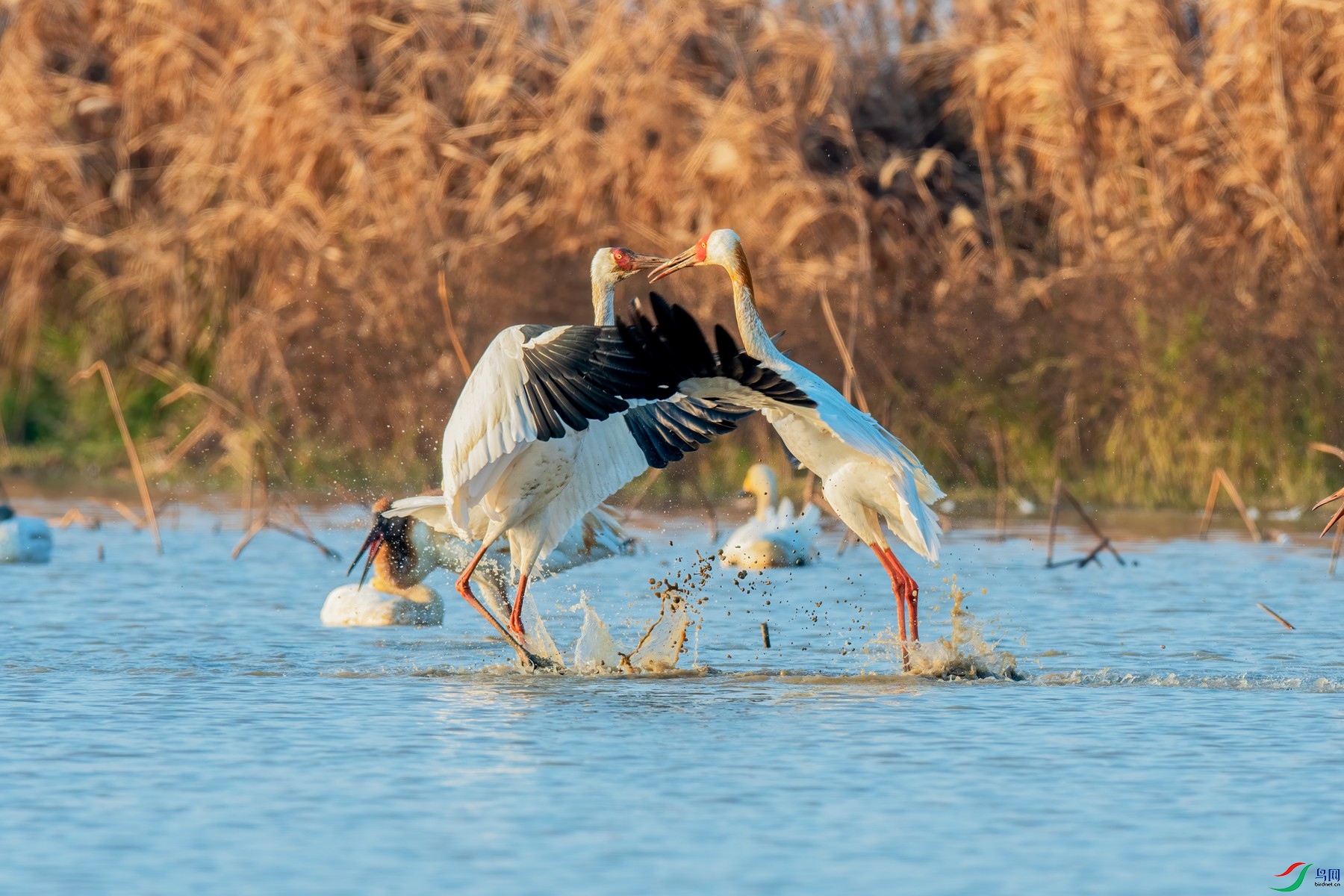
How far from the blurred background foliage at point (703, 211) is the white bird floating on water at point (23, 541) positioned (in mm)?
2303

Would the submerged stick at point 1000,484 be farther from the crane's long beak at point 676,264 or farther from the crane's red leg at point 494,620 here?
the crane's red leg at point 494,620

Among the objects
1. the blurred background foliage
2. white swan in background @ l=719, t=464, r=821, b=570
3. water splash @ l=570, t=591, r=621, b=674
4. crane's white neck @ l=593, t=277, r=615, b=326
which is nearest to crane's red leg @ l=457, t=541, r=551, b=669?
water splash @ l=570, t=591, r=621, b=674

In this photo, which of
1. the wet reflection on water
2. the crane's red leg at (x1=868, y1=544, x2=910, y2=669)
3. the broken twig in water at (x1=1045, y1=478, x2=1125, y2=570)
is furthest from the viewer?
the broken twig in water at (x1=1045, y1=478, x2=1125, y2=570)

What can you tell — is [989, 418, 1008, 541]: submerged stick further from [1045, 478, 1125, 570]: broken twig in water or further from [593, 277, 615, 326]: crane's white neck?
[593, 277, 615, 326]: crane's white neck

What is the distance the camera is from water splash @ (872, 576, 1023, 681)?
23.3 ft

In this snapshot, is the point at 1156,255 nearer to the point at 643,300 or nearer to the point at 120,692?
the point at 643,300

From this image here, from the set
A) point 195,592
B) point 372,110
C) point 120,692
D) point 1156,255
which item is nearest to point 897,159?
point 1156,255

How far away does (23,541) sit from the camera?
10.8m

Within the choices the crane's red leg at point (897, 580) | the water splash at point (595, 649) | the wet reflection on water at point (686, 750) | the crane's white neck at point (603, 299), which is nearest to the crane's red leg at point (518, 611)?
the wet reflection on water at point (686, 750)

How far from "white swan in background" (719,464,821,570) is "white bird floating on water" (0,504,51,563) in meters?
3.70

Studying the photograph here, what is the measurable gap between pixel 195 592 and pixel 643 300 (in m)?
4.37

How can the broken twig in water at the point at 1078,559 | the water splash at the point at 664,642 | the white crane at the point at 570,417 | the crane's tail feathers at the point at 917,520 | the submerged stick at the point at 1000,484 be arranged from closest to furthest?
the white crane at the point at 570,417
the crane's tail feathers at the point at 917,520
the water splash at the point at 664,642
the broken twig in water at the point at 1078,559
the submerged stick at the point at 1000,484

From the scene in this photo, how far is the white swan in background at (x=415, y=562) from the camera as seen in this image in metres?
8.64

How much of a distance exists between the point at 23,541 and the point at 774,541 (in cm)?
403
